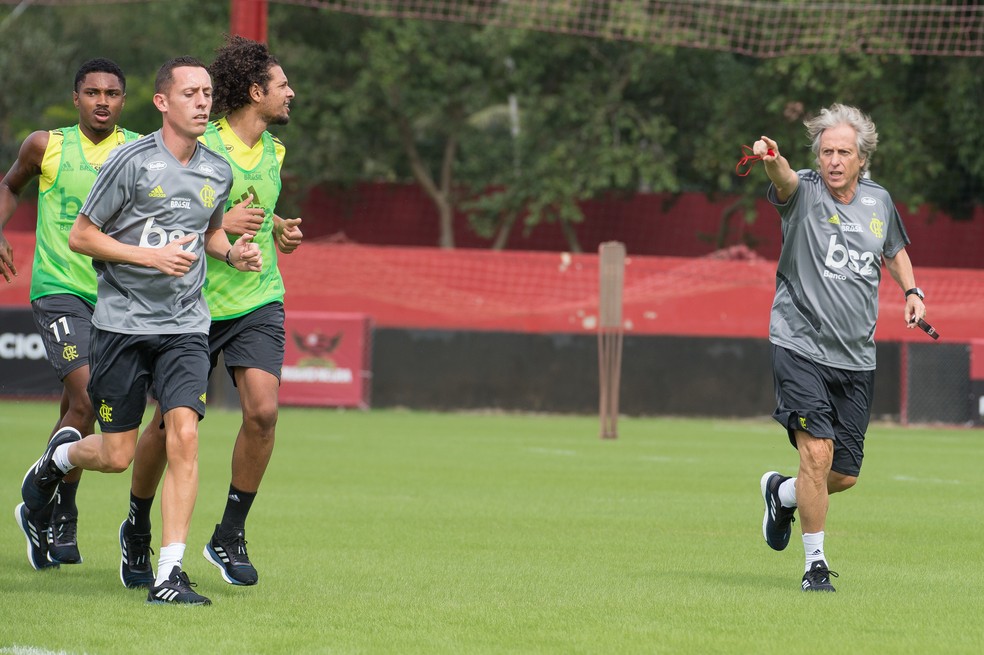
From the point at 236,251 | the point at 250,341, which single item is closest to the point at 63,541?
the point at 250,341

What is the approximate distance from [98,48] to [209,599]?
43.8 metres

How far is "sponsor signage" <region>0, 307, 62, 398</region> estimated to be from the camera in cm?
2152

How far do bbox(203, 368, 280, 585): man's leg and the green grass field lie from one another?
16 centimetres

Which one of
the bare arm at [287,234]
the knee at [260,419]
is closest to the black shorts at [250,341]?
the knee at [260,419]

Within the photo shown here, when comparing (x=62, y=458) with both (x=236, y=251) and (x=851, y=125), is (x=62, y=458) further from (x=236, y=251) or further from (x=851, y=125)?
(x=851, y=125)

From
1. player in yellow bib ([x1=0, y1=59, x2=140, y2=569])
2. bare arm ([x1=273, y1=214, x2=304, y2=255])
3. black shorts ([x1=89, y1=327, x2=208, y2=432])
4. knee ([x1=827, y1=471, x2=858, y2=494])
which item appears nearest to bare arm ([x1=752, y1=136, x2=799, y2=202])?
knee ([x1=827, y1=471, x2=858, y2=494])

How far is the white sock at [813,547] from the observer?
23.1ft

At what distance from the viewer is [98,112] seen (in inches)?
309

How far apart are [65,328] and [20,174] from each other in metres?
0.85

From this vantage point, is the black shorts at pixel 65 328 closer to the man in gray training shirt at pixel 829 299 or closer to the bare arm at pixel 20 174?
the bare arm at pixel 20 174

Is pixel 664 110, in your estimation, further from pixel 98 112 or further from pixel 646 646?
pixel 646 646

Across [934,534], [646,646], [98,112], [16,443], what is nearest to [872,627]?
[646,646]

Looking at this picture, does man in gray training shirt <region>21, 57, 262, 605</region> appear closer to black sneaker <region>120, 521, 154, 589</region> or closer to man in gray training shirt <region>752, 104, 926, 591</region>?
black sneaker <region>120, 521, 154, 589</region>

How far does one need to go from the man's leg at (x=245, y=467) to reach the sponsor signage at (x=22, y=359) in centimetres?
1523
